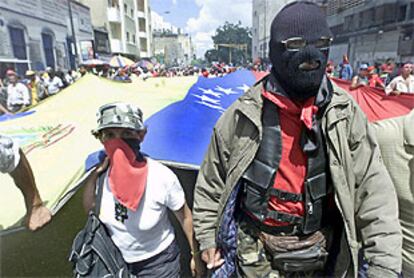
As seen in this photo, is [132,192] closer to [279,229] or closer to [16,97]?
[279,229]

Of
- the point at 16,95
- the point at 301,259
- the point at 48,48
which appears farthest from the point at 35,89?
the point at 301,259

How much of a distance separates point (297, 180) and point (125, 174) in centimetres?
106

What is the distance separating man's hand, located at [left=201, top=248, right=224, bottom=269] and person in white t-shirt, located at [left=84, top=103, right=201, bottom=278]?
1.02 ft

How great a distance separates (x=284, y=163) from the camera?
5.34 ft

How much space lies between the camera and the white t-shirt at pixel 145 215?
198 cm

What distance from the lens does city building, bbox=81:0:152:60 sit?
34.1 metres

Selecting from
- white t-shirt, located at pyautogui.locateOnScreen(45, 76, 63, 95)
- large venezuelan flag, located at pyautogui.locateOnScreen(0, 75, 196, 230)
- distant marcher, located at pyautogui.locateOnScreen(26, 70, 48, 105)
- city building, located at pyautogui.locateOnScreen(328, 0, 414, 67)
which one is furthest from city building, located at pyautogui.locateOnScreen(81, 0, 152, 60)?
large venezuelan flag, located at pyautogui.locateOnScreen(0, 75, 196, 230)

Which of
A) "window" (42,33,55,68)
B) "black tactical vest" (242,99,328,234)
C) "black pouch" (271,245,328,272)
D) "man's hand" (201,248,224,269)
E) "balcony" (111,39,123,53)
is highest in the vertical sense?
"balcony" (111,39,123,53)

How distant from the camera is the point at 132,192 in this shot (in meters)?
1.92

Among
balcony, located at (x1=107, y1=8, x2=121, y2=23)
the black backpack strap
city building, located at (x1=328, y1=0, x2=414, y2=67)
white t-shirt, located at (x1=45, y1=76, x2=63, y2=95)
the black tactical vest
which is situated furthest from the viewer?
balcony, located at (x1=107, y1=8, x2=121, y2=23)

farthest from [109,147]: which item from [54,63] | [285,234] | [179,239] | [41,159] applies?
[54,63]

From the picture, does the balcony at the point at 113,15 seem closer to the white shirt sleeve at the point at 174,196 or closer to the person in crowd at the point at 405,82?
the person in crowd at the point at 405,82

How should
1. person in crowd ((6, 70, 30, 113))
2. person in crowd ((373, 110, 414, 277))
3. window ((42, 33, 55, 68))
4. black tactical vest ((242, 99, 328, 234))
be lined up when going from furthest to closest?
window ((42, 33, 55, 68)) < person in crowd ((6, 70, 30, 113)) < person in crowd ((373, 110, 414, 277)) < black tactical vest ((242, 99, 328, 234))

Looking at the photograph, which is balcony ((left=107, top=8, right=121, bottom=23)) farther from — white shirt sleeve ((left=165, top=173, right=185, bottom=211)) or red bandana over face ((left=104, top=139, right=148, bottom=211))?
white shirt sleeve ((left=165, top=173, right=185, bottom=211))
